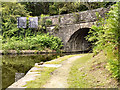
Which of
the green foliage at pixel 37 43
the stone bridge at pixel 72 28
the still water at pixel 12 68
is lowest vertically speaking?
the still water at pixel 12 68

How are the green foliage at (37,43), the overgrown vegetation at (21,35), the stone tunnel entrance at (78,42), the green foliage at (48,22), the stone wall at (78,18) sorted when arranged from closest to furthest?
the stone wall at (78,18) < the green foliage at (37,43) < the overgrown vegetation at (21,35) < the stone tunnel entrance at (78,42) < the green foliage at (48,22)

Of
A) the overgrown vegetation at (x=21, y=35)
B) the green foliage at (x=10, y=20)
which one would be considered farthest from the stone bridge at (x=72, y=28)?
the green foliage at (x=10, y=20)

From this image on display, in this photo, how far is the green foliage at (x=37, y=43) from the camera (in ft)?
42.0

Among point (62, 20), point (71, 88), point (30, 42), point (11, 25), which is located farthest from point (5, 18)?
point (71, 88)

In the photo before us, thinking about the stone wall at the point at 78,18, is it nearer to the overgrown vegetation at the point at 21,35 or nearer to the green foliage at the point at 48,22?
the green foliage at the point at 48,22

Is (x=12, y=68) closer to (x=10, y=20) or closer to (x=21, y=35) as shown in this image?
(x=21, y=35)

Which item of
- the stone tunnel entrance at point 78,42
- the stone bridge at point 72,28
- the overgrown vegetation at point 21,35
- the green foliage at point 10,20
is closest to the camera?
the stone bridge at point 72,28

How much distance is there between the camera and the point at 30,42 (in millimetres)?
13812

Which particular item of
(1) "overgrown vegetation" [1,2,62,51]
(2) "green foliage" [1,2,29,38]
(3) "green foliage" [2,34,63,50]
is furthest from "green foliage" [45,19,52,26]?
(2) "green foliage" [1,2,29,38]

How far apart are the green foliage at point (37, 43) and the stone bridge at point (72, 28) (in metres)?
0.79

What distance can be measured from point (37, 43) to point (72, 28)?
12.5 ft

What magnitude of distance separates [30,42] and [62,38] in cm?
334

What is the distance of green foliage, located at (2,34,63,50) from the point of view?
1280 cm

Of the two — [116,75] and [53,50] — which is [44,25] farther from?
[116,75]
